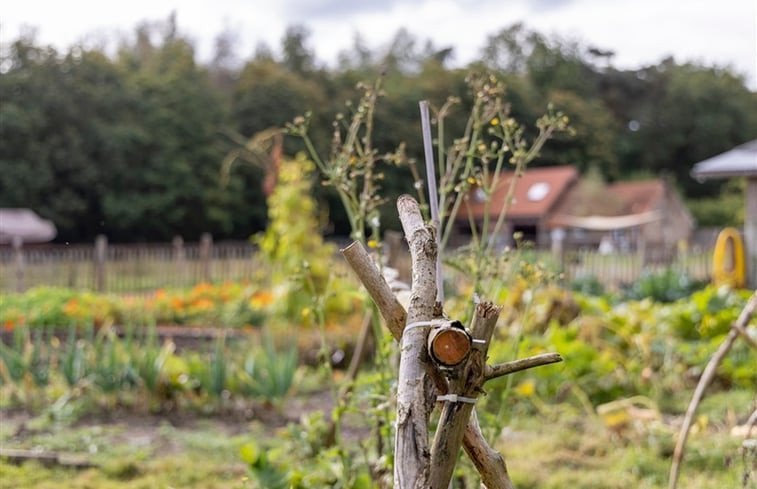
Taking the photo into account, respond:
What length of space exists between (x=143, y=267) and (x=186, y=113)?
623 inches

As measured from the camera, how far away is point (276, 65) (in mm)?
33656

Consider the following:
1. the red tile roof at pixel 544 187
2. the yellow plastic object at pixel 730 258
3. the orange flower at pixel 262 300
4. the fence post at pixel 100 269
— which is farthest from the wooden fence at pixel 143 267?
the red tile roof at pixel 544 187

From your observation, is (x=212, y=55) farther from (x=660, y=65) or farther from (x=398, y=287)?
(x=398, y=287)

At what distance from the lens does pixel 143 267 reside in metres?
16.0

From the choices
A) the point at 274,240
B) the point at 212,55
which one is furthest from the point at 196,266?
the point at 212,55

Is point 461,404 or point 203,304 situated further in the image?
point 203,304

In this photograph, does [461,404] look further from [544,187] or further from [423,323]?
[544,187]

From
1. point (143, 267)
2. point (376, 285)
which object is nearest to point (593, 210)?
point (143, 267)

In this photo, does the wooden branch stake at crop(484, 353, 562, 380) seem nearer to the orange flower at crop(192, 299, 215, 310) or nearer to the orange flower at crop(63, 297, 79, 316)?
the orange flower at crop(63, 297, 79, 316)

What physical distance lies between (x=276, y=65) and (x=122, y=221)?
8395mm

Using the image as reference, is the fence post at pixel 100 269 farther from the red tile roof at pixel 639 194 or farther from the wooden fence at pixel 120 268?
the red tile roof at pixel 639 194

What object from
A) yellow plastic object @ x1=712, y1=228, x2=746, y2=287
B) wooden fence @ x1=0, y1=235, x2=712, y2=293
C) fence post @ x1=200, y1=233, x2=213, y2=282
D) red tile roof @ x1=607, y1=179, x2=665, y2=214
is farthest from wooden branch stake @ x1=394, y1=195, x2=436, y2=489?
red tile roof @ x1=607, y1=179, x2=665, y2=214

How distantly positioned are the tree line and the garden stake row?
21277 millimetres

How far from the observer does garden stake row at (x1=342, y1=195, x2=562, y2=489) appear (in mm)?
1504
